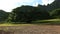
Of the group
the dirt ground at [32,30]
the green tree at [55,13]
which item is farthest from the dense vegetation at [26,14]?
the dirt ground at [32,30]

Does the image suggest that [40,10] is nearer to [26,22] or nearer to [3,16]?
[26,22]

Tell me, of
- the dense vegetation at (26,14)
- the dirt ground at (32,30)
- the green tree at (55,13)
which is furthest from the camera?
the green tree at (55,13)

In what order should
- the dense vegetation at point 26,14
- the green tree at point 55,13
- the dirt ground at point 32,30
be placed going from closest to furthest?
the dirt ground at point 32,30 < the dense vegetation at point 26,14 < the green tree at point 55,13

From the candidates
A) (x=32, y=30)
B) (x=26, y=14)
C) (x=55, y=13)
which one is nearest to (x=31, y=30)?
(x=32, y=30)

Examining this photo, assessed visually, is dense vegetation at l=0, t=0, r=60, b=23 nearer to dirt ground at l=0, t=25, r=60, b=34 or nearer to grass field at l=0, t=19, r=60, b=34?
grass field at l=0, t=19, r=60, b=34

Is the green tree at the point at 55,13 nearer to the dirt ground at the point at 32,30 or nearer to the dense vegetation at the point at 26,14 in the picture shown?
the dense vegetation at the point at 26,14

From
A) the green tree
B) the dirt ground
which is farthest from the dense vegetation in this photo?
the dirt ground

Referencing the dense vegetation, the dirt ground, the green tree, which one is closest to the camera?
the dirt ground

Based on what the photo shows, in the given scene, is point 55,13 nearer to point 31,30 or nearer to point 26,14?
point 26,14

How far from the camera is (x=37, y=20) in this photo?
17.5 m

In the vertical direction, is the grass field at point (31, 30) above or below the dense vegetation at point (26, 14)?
below

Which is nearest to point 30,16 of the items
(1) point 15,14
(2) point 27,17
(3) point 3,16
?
(2) point 27,17

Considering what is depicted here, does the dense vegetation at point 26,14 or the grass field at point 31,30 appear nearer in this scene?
the grass field at point 31,30

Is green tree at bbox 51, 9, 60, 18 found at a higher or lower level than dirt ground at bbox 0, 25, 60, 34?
higher
